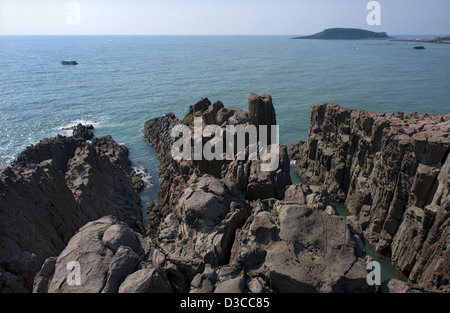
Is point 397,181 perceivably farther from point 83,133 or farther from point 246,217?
point 83,133

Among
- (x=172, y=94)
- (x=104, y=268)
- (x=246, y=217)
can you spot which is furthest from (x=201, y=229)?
(x=172, y=94)

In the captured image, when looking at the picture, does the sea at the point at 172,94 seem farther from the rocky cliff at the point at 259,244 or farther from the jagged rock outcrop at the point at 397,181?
the rocky cliff at the point at 259,244

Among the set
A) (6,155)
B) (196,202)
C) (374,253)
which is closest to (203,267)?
(196,202)

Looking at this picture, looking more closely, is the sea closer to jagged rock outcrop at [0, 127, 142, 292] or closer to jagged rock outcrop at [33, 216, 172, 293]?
jagged rock outcrop at [0, 127, 142, 292]

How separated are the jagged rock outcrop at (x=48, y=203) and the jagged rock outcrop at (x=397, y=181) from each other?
27.6m

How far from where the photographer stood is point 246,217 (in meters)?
17.8

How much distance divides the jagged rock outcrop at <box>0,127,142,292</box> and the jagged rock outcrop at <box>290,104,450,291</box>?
27.6 meters

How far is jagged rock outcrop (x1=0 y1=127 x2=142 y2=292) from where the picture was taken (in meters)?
19.7

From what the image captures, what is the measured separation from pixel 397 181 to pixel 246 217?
21735 millimetres

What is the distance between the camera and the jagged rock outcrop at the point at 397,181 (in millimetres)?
26078

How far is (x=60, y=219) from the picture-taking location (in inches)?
1090

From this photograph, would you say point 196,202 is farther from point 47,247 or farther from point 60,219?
point 60,219

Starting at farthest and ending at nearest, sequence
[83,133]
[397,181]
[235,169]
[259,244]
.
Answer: [83,133], [397,181], [235,169], [259,244]

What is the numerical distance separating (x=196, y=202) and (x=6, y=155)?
189 feet
